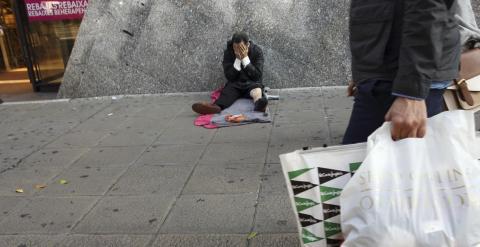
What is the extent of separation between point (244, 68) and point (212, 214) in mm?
3271

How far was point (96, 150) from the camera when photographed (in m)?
4.79

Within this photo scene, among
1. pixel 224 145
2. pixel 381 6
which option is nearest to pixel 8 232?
pixel 224 145

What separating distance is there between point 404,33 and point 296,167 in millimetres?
603

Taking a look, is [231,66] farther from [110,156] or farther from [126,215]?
[126,215]

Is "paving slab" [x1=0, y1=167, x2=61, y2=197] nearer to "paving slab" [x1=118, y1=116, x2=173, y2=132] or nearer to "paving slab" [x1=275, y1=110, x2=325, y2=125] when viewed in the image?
"paving slab" [x1=118, y1=116, x2=173, y2=132]

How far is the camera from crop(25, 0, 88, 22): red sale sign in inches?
312

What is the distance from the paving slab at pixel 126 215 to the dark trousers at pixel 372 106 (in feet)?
5.15

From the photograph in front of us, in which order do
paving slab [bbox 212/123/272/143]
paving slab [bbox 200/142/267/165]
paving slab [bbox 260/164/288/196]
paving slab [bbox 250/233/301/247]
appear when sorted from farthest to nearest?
1. paving slab [bbox 212/123/272/143]
2. paving slab [bbox 200/142/267/165]
3. paving slab [bbox 260/164/288/196]
4. paving slab [bbox 250/233/301/247]

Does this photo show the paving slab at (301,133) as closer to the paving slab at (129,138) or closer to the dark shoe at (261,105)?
the dark shoe at (261,105)

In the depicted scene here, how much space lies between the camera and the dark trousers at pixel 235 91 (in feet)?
20.1

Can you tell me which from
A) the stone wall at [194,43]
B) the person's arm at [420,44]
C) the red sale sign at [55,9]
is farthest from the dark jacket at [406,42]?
the red sale sign at [55,9]

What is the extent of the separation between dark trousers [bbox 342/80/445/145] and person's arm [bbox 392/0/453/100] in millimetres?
151

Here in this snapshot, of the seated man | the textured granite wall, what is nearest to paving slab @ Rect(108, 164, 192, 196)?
the seated man

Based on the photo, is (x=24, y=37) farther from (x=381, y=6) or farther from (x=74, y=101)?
(x=381, y=6)
